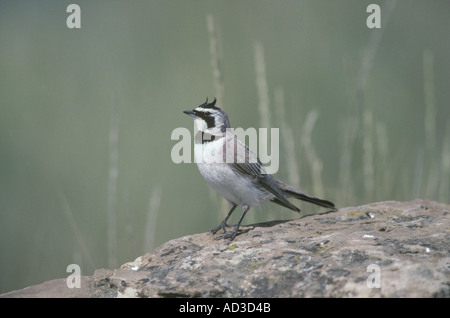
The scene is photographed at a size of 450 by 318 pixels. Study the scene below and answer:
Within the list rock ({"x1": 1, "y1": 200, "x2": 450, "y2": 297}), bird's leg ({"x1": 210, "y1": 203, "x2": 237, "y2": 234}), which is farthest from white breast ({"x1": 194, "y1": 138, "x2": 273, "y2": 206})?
rock ({"x1": 1, "y1": 200, "x2": 450, "y2": 297})

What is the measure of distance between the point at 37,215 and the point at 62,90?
8.12 ft

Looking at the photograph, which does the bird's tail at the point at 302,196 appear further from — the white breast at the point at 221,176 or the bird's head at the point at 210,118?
the bird's head at the point at 210,118

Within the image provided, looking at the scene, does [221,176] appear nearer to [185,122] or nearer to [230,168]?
[230,168]

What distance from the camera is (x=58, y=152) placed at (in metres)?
8.07

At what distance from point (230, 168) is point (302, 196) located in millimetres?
720

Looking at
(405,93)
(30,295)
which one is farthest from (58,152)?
(405,93)

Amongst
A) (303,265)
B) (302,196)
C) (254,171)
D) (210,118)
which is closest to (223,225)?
(254,171)

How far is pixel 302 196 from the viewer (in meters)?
5.45

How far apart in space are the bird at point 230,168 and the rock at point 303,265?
566 millimetres

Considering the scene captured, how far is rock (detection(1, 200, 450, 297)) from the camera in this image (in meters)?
3.32

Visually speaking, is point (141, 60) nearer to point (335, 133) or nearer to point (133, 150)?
point (133, 150)

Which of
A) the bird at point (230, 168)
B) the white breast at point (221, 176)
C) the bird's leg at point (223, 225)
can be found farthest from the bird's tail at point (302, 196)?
the bird's leg at point (223, 225)

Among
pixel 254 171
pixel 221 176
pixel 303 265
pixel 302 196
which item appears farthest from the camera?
pixel 302 196

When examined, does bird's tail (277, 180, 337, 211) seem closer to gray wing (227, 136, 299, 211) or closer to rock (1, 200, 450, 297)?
gray wing (227, 136, 299, 211)
